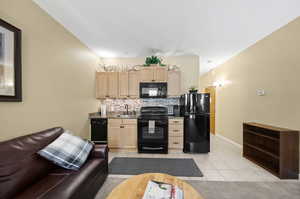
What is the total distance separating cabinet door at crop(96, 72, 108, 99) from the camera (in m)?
3.86

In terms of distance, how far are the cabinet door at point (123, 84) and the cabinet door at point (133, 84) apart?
86 mm

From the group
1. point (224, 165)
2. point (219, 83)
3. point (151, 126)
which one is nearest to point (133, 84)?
point (151, 126)

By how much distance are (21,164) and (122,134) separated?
227cm

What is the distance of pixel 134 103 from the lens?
406 centimetres

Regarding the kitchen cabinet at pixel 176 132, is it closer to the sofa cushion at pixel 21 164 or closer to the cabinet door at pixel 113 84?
the cabinet door at pixel 113 84

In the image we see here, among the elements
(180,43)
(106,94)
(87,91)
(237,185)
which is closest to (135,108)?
(106,94)

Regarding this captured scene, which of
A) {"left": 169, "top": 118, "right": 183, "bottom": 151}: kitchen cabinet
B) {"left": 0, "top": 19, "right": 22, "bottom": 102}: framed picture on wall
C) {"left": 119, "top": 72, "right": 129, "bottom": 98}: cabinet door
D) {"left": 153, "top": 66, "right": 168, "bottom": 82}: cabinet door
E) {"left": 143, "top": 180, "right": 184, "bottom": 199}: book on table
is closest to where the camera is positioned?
{"left": 143, "top": 180, "right": 184, "bottom": 199}: book on table

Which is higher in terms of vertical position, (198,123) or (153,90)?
(153,90)

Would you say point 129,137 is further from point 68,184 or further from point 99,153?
point 68,184

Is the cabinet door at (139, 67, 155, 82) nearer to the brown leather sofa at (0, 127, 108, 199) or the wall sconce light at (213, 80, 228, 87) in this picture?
the brown leather sofa at (0, 127, 108, 199)

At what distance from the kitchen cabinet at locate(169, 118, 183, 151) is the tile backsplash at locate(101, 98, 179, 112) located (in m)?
0.72

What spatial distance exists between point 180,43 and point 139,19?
1.31 meters

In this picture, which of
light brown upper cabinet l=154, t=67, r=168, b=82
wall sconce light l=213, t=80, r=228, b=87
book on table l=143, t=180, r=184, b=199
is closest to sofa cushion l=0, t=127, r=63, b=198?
book on table l=143, t=180, r=184, b=199

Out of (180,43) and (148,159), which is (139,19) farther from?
(148,159)
